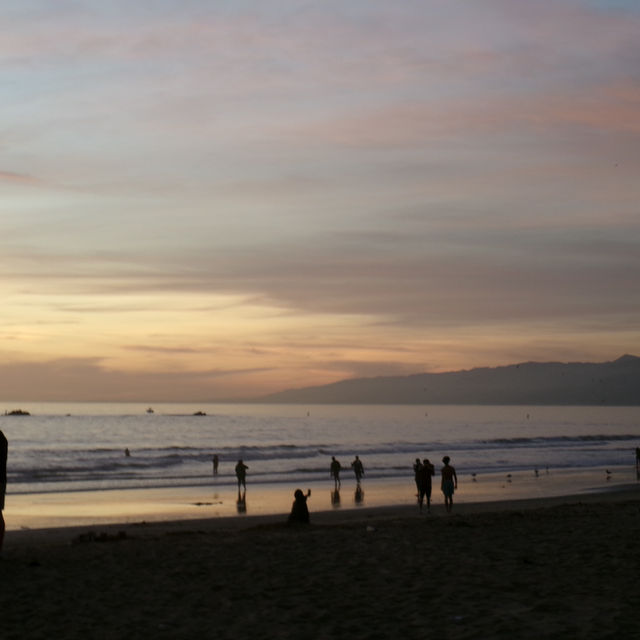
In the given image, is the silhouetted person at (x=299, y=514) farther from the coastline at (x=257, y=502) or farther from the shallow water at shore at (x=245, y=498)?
the shallow water at shore at (x=245, y=498)

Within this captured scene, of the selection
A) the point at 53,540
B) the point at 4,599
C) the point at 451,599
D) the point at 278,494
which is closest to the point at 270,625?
the point at 451,599

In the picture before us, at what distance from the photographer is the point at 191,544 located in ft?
48.7

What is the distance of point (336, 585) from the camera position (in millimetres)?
10648

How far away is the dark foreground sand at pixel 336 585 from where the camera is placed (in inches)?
336

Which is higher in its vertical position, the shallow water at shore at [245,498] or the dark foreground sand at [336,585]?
the dark foreground sand at [336,585]

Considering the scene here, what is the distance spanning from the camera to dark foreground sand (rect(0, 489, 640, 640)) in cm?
853

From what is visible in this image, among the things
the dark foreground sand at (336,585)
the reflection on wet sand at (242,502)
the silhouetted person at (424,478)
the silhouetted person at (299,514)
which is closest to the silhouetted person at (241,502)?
the reflection on wet sand at (242,502)

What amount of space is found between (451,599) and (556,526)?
7.67 meters

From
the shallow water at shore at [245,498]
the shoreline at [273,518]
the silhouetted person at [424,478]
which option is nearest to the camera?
the shoreline at [273,518]

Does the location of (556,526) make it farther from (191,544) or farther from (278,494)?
(278,494)

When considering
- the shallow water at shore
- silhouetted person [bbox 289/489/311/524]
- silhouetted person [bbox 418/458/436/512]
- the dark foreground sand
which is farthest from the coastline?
the dark foreground sand

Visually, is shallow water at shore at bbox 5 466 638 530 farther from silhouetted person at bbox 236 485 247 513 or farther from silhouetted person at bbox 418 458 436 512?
silhouetted person at bbox 418 458 436 512

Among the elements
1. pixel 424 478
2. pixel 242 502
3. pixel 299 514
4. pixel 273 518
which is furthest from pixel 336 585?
pixel 242 502

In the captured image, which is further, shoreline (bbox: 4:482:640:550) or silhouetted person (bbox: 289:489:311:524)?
shoreline (bbox: 4:482:640:550)
